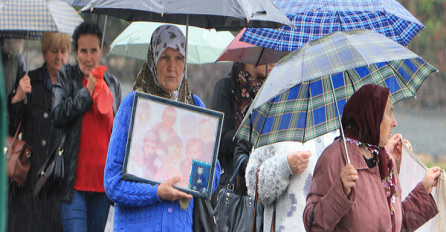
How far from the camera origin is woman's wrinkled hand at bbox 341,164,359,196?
343 cm

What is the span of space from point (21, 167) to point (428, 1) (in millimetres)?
12707

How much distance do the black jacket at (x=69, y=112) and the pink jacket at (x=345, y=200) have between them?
8.19 feet

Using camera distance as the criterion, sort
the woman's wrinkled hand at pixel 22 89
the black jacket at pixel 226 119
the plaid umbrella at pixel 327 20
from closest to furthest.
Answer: the plaid umbrella at pixel 327 20
the black jacket at pixel 226 119
the woman's wrinkled hand at pixel 22 89

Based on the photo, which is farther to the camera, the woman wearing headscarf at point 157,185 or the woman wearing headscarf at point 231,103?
the woman wearing headscarf at point 231,103

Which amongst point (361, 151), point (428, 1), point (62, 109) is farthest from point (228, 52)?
point (428, 1)

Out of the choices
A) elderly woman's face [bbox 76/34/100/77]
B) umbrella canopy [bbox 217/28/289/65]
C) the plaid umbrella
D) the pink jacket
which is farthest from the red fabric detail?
the pink jacket

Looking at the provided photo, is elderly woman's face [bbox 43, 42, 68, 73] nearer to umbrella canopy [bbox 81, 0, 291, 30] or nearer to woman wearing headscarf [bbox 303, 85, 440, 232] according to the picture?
umbrella canopy [bbox 81, 0, 291, 30]

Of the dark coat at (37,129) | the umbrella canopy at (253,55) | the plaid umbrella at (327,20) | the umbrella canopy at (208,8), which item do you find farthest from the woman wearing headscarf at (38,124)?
the plaid umbrella at (327,20)

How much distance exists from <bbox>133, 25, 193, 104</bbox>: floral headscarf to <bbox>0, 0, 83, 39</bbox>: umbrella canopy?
1979mm

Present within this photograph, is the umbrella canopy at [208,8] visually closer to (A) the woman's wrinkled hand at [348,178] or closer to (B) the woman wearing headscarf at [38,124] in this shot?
(A) the woman's wrinkled hand at [348,178]

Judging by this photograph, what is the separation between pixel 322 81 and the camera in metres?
4.27

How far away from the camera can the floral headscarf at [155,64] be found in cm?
432

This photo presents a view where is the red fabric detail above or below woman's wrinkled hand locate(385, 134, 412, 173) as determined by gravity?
below

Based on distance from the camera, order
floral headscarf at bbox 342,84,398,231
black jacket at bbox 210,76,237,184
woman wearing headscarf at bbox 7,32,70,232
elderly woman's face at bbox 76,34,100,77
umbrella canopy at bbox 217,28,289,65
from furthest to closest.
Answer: woman wearing headscarf at bbox 7,32,70,232
umbrella canopy at bbox 217,28,289,65
elderly woman's face at bbox 76,34,100,77
black jacket at bbox 210,76,237,184
floral headscarf at bbox 342,84,398,231
